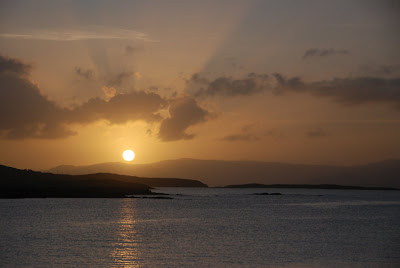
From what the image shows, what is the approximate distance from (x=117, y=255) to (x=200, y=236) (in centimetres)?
1695

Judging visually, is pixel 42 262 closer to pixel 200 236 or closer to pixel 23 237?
pixel 23 237

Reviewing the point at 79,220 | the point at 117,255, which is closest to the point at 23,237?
the point at 117,255

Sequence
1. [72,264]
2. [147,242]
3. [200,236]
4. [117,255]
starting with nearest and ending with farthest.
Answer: [72,264] → [117,255] → [147,242] → [200,236]

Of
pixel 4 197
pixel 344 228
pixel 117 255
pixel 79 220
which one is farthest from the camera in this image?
pixel 4 197

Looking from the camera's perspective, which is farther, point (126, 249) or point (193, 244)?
point (193, 244)

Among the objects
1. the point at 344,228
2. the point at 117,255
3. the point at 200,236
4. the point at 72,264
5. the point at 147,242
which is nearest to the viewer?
the point at 72,264

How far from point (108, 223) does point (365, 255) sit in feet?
139

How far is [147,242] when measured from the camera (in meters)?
52.7

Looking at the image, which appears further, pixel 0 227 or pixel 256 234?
pixel 0 227

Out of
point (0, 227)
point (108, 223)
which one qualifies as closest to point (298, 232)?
point (108, 223)

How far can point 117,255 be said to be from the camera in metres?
43.3

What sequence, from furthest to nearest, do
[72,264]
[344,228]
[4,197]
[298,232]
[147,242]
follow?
[4,197], [344,228], [298,232], [147,242], [72,264]

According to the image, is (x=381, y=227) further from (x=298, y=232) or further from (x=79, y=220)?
(x=79, y=220)

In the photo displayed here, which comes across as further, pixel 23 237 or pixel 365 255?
pixel 23 237
